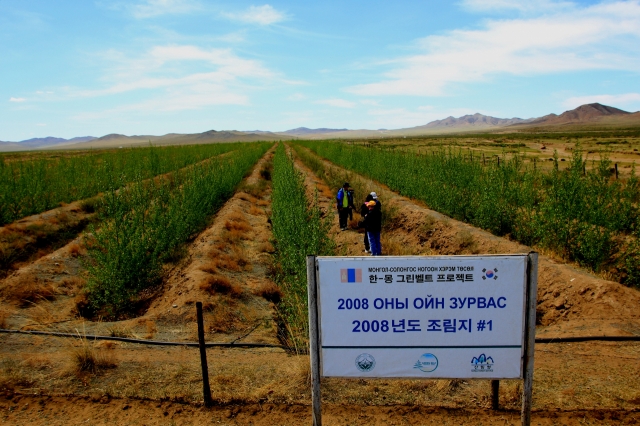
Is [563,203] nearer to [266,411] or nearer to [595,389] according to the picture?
[595,389]

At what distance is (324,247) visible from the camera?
29.9ft

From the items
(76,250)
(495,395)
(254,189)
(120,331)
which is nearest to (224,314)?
→ (120,331)

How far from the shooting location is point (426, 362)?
139 inches

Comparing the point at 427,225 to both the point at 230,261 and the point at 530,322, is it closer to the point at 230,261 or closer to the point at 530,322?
the point at 230,261

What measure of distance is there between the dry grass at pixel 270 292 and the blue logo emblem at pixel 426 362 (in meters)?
5.78

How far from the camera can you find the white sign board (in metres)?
3.42

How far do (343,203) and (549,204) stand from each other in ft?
19.4

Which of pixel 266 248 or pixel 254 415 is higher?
pixel 254 415

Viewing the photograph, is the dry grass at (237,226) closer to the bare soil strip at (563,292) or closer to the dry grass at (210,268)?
the bare soil strip at (563,292)

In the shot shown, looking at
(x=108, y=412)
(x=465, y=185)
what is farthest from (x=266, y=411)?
(x=465, y=185)

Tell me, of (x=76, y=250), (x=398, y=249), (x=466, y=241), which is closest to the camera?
(x=466, y=241)

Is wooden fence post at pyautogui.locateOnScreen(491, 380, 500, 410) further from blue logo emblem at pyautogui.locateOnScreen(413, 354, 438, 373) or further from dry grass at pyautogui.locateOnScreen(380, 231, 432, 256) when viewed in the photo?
dry grass at pyautogui.locateOnScreen(380, 231, 432, 256)

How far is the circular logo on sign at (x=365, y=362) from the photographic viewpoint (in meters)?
3.55

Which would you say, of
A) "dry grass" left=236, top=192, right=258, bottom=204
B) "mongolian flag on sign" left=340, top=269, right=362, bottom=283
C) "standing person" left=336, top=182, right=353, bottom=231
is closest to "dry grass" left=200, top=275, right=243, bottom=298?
"mongolian flag on sign" left=340, top=269, right=362, bottom=283
